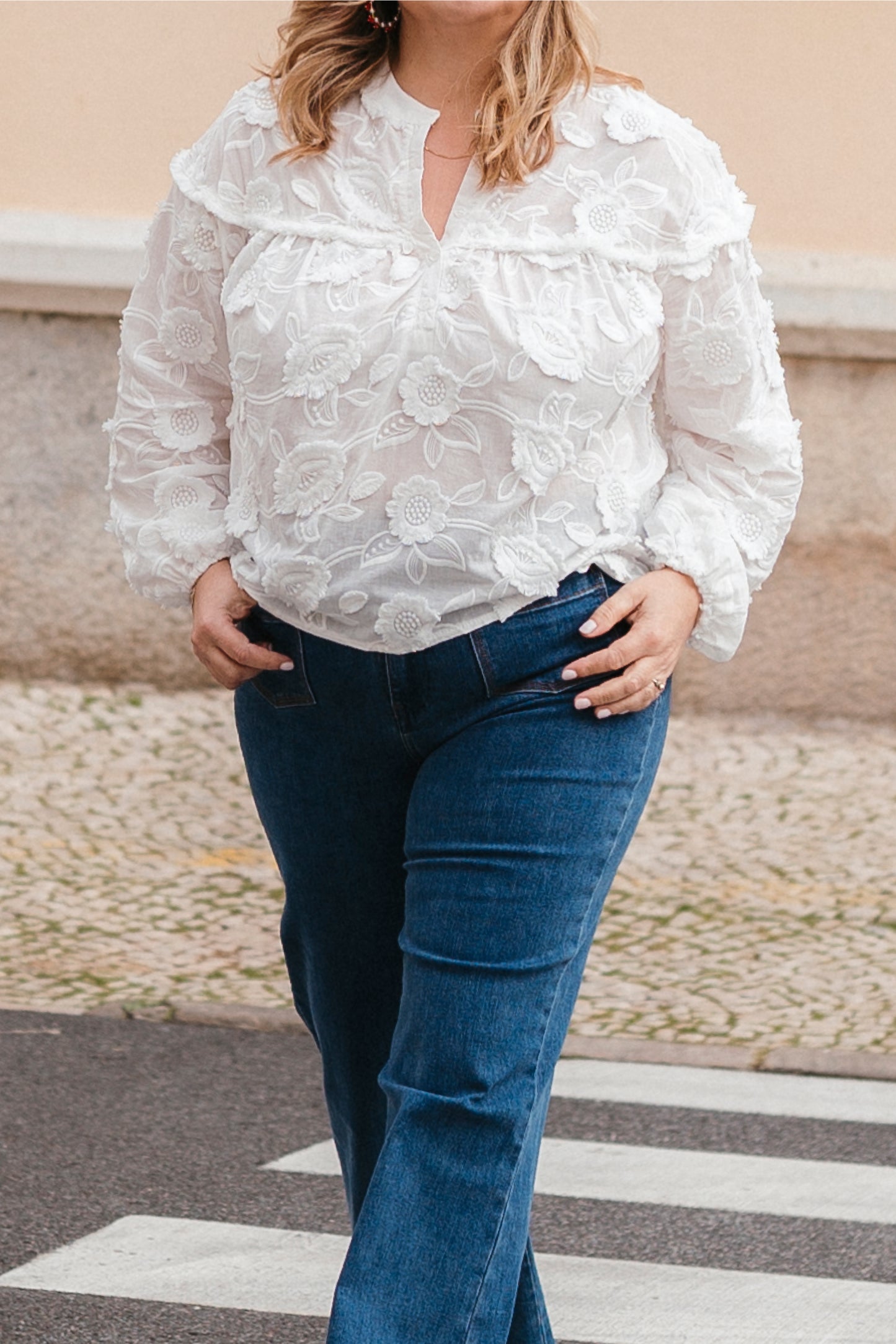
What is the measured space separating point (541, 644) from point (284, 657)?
0.28m

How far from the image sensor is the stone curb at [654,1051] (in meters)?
4.52

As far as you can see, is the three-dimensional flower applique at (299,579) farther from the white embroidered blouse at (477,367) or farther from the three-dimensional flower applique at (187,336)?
the three-dimensional flower applique at (187,336)

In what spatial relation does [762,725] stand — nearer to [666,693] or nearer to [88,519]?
[88,519]

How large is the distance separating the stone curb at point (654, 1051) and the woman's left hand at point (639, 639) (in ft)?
8.39

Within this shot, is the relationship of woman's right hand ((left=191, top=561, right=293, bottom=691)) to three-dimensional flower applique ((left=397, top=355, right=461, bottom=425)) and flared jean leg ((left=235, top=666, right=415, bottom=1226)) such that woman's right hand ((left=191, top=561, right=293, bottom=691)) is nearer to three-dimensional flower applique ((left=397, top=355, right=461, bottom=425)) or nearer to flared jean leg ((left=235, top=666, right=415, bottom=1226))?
flared jean leg ((left=235, top=666, right=415, bottom=1226))

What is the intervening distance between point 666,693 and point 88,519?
5.39 meters

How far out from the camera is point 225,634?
213 centimetres

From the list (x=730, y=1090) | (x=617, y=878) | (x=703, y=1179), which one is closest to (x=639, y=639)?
(x=703, y=1179)

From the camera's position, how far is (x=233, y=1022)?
185 inches

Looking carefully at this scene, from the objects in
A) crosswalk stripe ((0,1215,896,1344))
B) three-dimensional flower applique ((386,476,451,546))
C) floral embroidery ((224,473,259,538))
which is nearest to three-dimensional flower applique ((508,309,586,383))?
three-dimensional flower applique ((386,476,451,546))

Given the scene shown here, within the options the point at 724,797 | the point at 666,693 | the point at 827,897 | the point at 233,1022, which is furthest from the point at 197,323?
the point at 724,797

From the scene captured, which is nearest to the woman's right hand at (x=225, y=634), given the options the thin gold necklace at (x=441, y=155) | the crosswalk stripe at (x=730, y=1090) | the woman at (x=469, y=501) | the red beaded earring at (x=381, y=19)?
the woman at (x=469, y=501)

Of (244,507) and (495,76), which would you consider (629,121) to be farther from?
(244,507)

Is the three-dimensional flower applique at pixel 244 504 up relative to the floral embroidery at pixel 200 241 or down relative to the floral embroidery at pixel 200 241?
down
